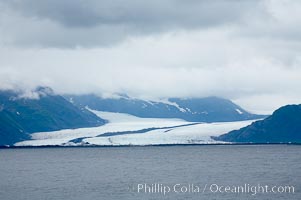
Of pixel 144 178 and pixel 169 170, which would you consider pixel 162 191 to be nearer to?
pixel 144 178

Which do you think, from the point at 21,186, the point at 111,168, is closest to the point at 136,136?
the point at 111,168

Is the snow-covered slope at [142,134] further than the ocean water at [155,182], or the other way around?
the snow-covered slope at [142,134]

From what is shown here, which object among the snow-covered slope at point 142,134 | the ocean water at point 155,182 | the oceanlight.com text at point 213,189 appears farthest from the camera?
the snow-covered slope at point 142,134

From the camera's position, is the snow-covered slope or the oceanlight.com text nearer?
the oceanlight.com text

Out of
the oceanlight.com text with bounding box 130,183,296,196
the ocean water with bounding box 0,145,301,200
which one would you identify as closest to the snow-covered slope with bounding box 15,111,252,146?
the ocean water with bounding box 0,145,301,200

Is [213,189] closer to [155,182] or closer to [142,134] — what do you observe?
[155,182]

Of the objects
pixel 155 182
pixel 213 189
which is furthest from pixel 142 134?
pixel 213 189

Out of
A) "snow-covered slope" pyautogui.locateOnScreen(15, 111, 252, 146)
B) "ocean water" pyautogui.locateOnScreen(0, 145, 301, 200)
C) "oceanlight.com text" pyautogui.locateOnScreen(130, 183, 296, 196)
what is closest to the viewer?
"ocean water" pyautogui.locateOnScreen(0, 145, 301, 200)

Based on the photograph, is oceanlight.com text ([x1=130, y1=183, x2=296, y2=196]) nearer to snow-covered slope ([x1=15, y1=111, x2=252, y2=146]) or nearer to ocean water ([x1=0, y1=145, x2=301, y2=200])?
ocean water ([x1=0, y1=145, x2=301, y2=200])

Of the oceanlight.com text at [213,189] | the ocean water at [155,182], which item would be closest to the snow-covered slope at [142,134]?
the ocean water at [155,182]

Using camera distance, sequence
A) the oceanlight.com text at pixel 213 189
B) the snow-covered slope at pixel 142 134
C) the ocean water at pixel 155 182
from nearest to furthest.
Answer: the ocean water at pixel 155 182 < the oceanlight.com text at pixel 213 189 < the snow-covered slope at pixel 142 134

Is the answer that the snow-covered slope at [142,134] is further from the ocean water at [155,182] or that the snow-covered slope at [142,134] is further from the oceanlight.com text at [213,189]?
the oceanlight.com text at [213,189]

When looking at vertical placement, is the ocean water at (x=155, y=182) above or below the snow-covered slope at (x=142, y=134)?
below

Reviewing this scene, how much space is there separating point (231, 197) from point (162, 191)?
8.76 meters
